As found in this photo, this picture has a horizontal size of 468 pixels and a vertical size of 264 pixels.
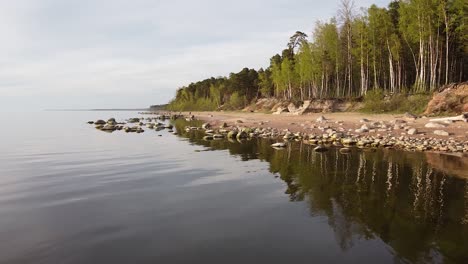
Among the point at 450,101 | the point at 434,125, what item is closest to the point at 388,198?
the point at 434,125

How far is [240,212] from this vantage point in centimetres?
930

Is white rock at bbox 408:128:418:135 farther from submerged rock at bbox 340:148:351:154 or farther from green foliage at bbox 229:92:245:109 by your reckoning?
green foliage at bbox 229:92:245:109

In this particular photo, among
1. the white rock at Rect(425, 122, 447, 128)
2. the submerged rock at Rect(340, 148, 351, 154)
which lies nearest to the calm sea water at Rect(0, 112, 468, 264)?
the submerged rock at Rect(340, 148, 351, 154)

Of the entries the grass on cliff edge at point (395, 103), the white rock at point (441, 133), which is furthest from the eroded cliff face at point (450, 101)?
the white rock at point (441, 133)

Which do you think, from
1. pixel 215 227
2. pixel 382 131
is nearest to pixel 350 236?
pixel 215 227

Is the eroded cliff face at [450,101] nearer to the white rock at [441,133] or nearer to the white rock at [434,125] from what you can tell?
the white rock at [434,125]

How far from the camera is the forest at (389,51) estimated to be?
39.0 m

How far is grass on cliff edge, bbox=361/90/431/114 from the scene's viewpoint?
3647 centimetres

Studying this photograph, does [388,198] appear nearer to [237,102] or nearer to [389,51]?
[389,51]

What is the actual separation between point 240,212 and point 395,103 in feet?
119

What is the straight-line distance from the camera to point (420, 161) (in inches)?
656

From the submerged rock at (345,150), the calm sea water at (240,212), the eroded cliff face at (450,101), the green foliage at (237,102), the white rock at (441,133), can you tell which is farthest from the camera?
the green foliage at (237,102)

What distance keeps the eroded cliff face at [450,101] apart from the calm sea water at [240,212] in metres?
17.1

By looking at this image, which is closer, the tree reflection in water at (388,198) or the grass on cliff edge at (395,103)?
the tree reflection in water at (388,198)
